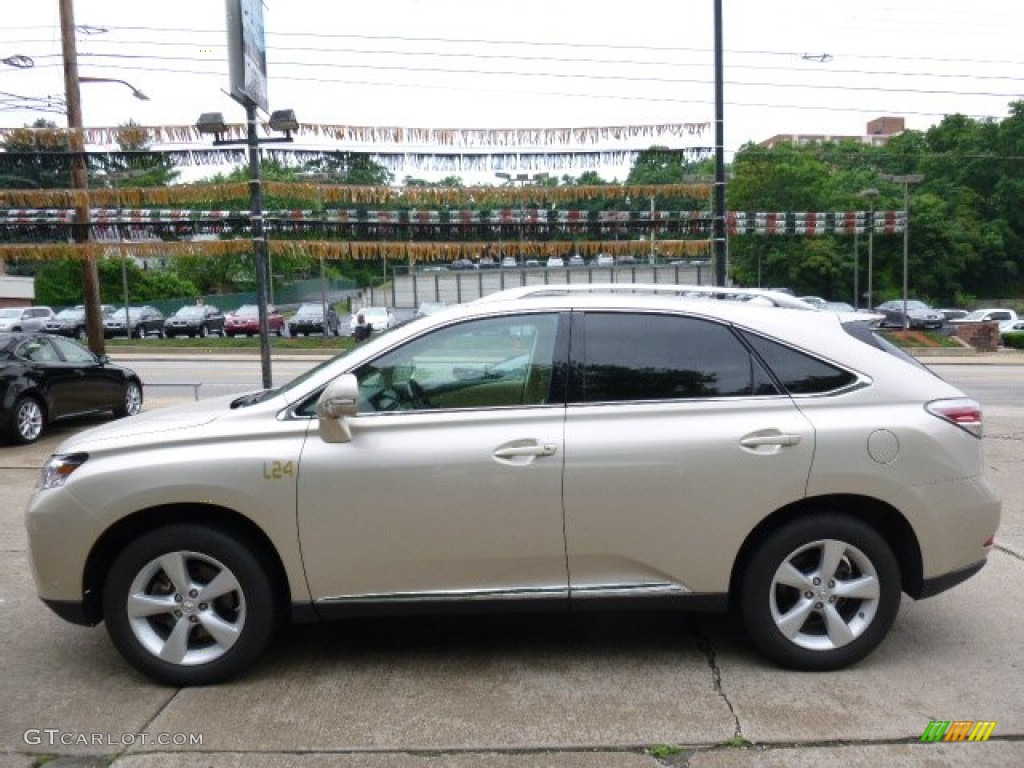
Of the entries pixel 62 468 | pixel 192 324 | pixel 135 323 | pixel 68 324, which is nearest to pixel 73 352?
pixel 62 468

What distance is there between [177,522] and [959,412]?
359cm

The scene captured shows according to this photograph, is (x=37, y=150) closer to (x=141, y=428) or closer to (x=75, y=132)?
(x=75, y=132)

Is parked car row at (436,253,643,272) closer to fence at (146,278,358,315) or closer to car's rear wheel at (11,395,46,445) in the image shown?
car's rear wheel at (11,395,46,445)

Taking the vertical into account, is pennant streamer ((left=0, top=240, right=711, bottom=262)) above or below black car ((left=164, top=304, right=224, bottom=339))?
above

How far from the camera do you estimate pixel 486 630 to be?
458 centimetres

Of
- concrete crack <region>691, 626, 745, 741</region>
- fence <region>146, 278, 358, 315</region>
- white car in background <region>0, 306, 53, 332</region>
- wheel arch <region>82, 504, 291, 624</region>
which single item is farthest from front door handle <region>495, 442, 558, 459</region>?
fence <region>146, 278, 358, 315</region>

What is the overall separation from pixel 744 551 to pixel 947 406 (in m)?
1.16

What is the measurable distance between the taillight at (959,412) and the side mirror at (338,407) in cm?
261

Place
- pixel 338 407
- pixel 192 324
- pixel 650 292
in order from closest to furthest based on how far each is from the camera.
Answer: pixel 338 407, pixel 650 292, pixel 192 324

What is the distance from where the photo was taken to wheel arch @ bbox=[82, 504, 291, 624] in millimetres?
3898

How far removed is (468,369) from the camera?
4.11 meters

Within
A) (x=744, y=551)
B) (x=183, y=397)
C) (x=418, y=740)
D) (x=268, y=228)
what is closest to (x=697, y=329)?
(x=744, y=551)

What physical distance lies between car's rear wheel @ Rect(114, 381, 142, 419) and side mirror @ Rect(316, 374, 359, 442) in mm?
9769

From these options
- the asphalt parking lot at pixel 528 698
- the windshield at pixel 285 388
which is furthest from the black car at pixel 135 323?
the asphalt parking lot at pixel 528 698
